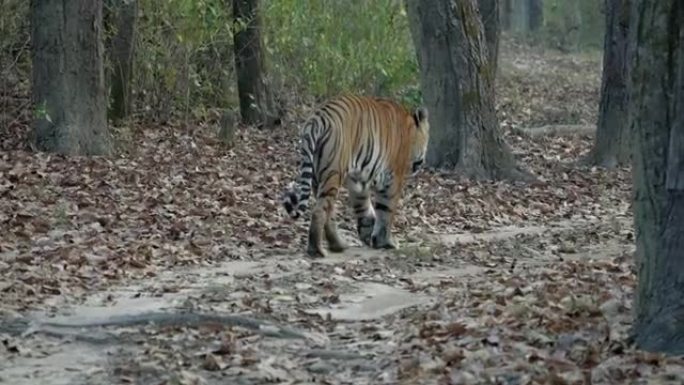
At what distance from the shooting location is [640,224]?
25.0ft

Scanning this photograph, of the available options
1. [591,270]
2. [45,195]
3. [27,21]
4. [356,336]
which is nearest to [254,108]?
[27,21]

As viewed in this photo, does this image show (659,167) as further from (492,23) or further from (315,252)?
(492,23)

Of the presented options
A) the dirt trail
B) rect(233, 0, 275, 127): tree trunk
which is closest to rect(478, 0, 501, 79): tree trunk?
rect(233, 0, 275, 127): tree trunk

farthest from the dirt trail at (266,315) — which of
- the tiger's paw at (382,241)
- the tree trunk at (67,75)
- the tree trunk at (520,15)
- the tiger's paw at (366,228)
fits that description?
the tree trunk at (520,15)

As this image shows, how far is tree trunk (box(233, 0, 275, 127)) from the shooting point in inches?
863

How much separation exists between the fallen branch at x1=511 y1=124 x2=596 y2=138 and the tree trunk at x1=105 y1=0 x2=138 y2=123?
25.4 feet

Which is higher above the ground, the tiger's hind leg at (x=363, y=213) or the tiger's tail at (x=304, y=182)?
the tiger's tail at (x=304, y=182)

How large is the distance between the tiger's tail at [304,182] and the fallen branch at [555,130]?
12.3 m

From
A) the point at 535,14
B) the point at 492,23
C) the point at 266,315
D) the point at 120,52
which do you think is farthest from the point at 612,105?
the point at 535,14

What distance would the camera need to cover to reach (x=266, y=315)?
964 centimetres

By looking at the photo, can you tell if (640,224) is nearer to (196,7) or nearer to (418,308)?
(418,308)

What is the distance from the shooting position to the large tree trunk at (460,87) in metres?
18.1

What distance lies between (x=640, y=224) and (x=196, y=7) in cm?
1385

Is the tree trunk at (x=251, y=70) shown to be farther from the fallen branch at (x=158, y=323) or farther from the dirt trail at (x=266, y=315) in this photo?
the fallen branch at (x=158, y=323)
